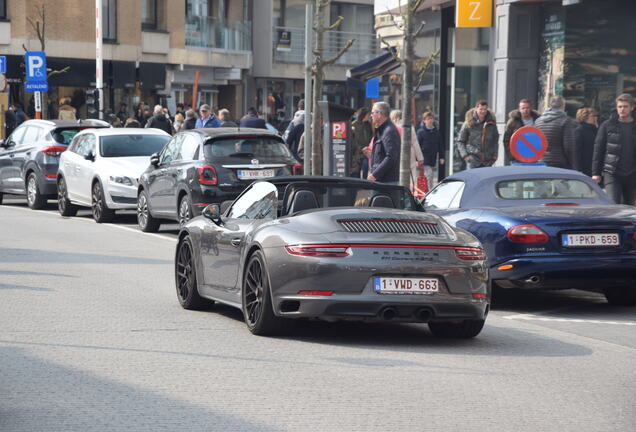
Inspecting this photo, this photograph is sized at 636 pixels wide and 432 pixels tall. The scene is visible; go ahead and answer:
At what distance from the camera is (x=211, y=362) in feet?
26.7

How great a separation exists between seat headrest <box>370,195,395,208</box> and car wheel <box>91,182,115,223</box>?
12.1 m

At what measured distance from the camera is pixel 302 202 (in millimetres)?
9469

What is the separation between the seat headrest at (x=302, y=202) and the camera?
9453 millimetres

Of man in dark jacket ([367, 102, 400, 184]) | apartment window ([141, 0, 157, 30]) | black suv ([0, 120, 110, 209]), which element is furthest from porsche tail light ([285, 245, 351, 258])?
apartment window ([141, 0, 157, 30])

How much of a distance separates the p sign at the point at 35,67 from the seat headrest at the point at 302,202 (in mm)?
27043

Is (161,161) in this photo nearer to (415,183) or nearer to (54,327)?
(415,183)

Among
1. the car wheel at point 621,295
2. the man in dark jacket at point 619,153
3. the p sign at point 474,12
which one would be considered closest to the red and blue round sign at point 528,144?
the man in dark jacket at point 619,153

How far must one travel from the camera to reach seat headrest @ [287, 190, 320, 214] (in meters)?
9.45

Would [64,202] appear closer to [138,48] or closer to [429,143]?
[429,143]

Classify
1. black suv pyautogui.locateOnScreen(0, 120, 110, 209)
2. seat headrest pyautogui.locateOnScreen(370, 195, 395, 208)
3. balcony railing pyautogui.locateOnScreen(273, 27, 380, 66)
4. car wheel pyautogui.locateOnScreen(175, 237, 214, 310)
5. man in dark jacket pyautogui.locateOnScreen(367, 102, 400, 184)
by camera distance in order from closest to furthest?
seat headrest pyautogui.locateOnScreen(370, 195, 395, 208) < car wheel pyautogui.locateOnScreen(175, 237, 214, 310) < man in dark jacket pyautogui.locateOnScreen(367, 102, 400, 184) < black suv pyautogui.locateOnScreen(0, 120, 110, 209) < balcony railing pyautogui.locateOnScreen(273, 27, 380, 66)

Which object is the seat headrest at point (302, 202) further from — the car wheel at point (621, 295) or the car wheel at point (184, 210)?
the car wheel at point (184, 210)

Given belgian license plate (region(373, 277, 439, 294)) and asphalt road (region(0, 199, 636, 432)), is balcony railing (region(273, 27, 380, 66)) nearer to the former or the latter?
asphalt road (region(0, 199, 636, 432))

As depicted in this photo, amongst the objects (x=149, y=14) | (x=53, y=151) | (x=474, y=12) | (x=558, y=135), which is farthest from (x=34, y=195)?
(x=149, y=14)

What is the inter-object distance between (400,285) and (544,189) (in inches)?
158
